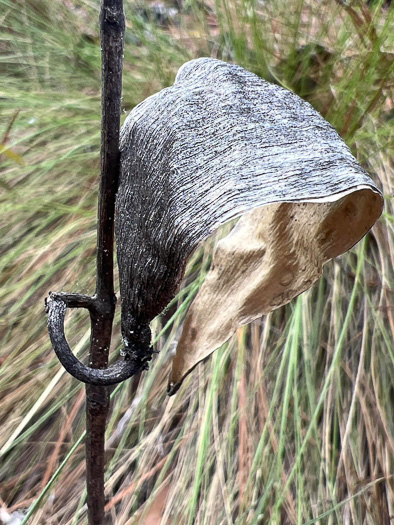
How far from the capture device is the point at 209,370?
0.82 metres

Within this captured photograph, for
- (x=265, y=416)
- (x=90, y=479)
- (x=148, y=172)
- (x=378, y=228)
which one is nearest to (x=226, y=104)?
(x=148, y=172)

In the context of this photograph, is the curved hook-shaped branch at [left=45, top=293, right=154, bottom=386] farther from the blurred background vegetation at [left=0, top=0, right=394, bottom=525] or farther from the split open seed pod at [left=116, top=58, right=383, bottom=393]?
the blurred background vegetation at [left=0, top=0, right=394, bottom=525]

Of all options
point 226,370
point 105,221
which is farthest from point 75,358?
point 226,370

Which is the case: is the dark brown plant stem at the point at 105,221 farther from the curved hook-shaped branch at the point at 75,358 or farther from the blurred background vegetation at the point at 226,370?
the blurred background vegetation at the point at 226,370

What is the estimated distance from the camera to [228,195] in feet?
0.69

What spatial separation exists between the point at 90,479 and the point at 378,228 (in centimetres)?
68

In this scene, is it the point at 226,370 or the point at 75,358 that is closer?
the point at 75,358

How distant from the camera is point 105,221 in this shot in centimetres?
28

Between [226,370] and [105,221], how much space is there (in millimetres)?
593

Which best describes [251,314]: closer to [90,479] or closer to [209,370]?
[90,479]

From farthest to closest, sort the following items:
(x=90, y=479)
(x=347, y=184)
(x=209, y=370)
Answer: (x=209, y=370) → (x=90, y=479) → (x=347, y=184)

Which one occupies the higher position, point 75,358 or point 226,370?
point 75,358

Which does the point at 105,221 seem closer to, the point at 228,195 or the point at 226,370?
the point at 228,195

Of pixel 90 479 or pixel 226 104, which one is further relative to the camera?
pixel 90 479
